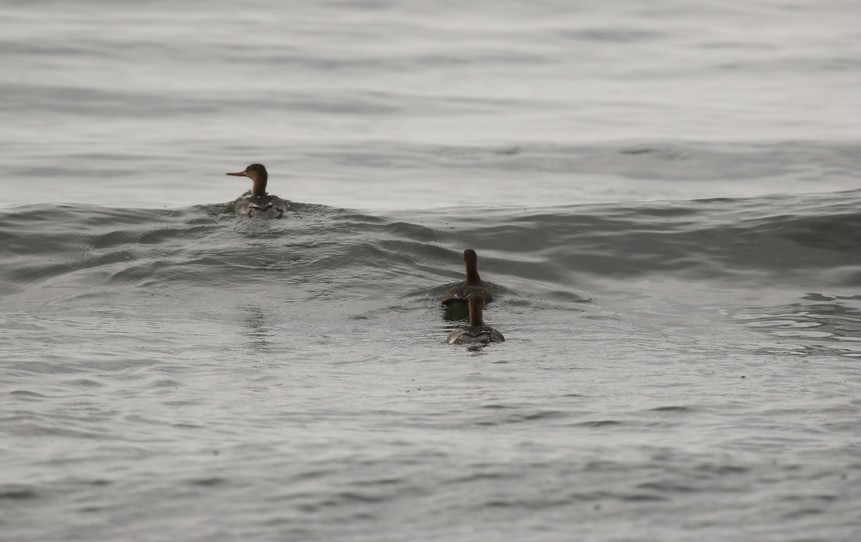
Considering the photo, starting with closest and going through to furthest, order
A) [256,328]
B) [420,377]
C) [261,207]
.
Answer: [420,377], [256,328], [261,207]

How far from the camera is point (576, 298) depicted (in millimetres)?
12766

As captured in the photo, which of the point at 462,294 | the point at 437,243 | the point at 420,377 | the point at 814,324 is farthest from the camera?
the point at 437,243

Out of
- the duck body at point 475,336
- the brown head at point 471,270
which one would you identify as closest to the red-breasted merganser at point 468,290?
the brown head at point 471,270

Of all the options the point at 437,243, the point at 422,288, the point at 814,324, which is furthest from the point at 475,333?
the point at 437,243

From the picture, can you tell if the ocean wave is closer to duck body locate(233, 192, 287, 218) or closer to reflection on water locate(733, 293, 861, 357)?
duck body locate(233, 192, 287, 218)

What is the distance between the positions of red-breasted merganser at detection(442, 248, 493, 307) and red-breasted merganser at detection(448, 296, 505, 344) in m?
0.69

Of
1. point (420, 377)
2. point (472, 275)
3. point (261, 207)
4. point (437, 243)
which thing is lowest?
point (420, 377)

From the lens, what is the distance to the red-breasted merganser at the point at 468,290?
11.9 m

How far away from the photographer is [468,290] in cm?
1195

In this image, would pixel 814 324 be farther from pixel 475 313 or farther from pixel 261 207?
pixel 261 207

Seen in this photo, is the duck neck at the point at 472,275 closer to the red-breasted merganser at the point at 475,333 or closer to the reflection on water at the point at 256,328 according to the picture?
the red-breasted merganser at the point at 475,333

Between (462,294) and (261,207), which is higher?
(261,207)

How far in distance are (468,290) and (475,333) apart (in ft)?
5.19

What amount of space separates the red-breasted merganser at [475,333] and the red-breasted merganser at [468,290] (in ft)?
2.27
